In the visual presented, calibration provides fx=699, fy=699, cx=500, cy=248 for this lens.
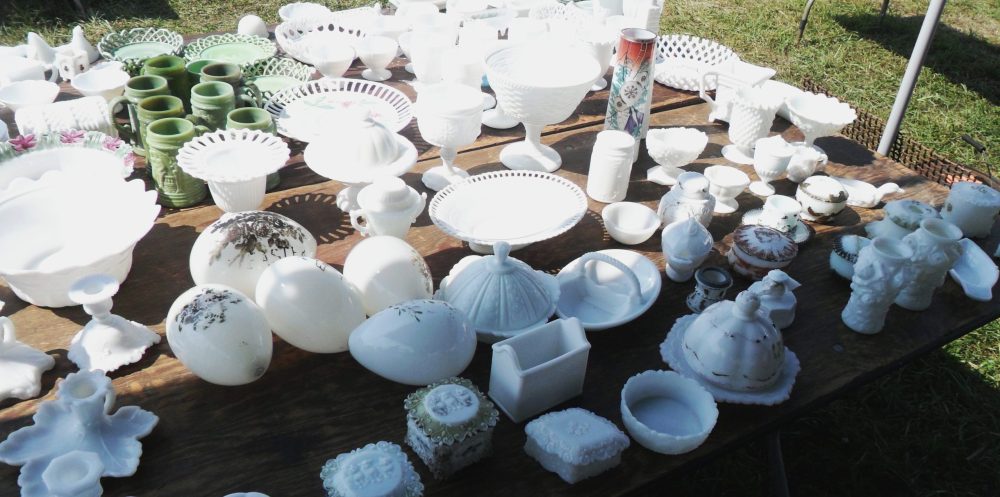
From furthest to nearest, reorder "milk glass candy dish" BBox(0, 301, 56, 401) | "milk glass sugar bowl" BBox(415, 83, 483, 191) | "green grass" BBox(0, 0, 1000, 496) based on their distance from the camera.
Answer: "green grass" BBox(0, 0, 1000, 496)
"milk glass sugar bowl" BBox(415, 83, 483, 191)
"milk glass candy dish" BBox(0, 301, 56, 401)

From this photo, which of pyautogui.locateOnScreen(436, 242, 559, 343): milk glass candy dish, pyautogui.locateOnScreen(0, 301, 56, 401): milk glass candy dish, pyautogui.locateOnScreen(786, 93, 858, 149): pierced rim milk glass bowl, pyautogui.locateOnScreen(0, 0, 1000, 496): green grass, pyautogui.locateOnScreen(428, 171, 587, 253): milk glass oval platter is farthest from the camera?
pyautogui.locateOnScreen(0, 0, 1000, 496): green grass

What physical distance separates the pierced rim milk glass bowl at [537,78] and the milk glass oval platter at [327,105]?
0.33 metres

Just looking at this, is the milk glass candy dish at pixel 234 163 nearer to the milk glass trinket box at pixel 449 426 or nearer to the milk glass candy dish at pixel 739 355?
the milk glass trinket box at pixel 449 426

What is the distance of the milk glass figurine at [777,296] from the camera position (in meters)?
1.45

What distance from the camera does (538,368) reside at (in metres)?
1.21

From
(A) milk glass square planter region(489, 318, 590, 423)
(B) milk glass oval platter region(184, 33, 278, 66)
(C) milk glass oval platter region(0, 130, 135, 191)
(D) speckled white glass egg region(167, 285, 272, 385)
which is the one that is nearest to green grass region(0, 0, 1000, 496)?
(A) milk glass square planter region(489, 318, 590, 423)

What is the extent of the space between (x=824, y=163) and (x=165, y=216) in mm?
1841

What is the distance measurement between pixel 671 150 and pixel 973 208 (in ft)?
2.54

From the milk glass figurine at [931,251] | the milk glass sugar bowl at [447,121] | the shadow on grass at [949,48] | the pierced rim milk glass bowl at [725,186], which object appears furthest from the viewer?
the shadow on grass at [949,48]

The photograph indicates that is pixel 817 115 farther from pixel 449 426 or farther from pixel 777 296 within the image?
→ pixel 449 426

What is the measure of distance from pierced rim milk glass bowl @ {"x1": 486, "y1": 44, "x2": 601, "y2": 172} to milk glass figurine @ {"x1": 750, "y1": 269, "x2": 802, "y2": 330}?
74cm

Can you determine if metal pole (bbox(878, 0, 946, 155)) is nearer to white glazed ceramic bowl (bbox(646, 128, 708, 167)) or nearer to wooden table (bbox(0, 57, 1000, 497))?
wooden table (bbox(0, 57, 1000, 497))

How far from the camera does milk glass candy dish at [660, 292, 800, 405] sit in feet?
4.23

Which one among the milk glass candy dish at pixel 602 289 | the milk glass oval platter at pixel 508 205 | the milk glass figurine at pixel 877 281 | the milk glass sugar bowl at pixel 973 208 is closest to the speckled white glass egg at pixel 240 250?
the milk glass oval platter at pixel 508 205
